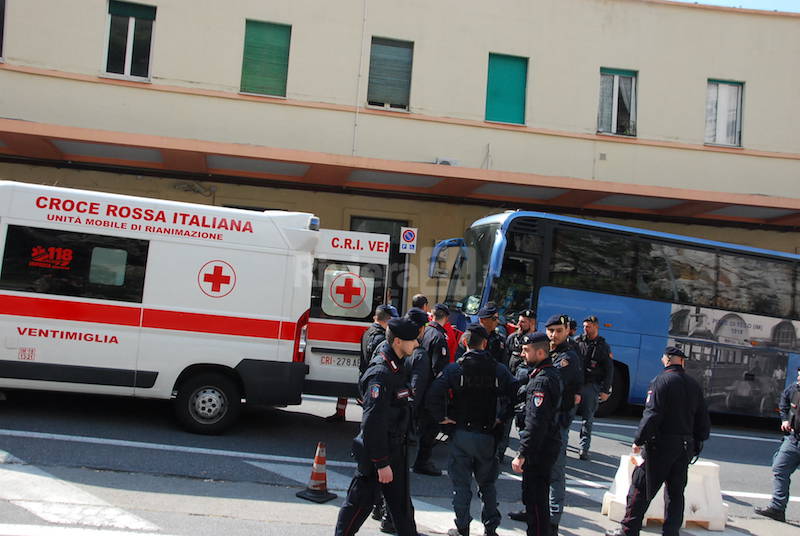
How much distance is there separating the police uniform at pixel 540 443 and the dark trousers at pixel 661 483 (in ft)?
2.78

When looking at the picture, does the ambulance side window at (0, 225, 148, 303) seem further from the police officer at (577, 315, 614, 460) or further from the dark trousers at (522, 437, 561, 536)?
the police officer at (577, 315, 614, 460)

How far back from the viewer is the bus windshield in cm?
1098

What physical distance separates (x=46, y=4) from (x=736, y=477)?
1540 cm

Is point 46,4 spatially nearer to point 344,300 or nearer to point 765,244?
point 344,300

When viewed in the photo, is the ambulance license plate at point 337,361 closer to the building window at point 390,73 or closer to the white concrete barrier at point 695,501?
the white concrete barrier at point 695,501

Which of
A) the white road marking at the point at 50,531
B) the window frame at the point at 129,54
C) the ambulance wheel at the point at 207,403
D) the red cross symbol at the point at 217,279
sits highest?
the window frame at the point at 129,54

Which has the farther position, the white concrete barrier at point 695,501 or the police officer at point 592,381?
the police officer at point 592,381

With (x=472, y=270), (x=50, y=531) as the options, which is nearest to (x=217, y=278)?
(x=50, y=531)

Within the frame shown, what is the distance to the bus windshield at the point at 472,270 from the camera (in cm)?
1098

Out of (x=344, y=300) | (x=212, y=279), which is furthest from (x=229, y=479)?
(x=344, y=300)

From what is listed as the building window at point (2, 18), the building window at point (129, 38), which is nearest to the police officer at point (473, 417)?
the building window at point (129, 38)

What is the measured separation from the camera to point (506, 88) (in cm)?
1558

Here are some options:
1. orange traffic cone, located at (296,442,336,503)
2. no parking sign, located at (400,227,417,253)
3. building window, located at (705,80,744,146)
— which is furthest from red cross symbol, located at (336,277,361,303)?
building window, located at (705,80,744,146)

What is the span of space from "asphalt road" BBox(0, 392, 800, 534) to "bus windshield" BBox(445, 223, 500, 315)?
2.78m
